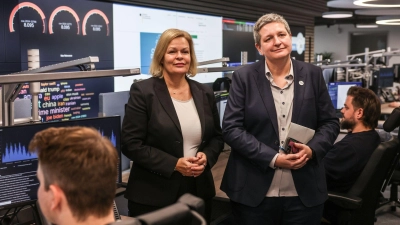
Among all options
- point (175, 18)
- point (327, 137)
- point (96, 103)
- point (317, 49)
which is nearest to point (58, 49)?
point (96, 103)

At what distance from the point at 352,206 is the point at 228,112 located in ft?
3.14

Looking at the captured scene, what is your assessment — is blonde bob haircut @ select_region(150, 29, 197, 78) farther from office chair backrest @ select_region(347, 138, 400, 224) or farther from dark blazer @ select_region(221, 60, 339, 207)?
office chair backrest @ select_region(347, 138, 400, 224)

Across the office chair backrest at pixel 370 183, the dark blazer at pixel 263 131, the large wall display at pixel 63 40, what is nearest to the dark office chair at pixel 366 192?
the office chair backrest at pixel 370 183

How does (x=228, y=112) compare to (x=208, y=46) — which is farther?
(x=208, y=46)

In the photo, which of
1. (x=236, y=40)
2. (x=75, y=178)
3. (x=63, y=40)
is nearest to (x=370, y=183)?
(x=75, y=178)

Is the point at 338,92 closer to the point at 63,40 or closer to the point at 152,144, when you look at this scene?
the point at 63,40

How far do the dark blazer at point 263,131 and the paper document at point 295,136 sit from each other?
3 centimetres

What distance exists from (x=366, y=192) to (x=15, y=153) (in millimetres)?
1895

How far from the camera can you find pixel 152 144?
215 cm

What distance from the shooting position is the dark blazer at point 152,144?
2092mm

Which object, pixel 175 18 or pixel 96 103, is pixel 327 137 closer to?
pixel 96 103

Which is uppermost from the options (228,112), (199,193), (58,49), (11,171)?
(58,49)

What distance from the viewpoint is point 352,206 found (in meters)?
2.59

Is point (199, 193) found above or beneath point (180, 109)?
beneath
